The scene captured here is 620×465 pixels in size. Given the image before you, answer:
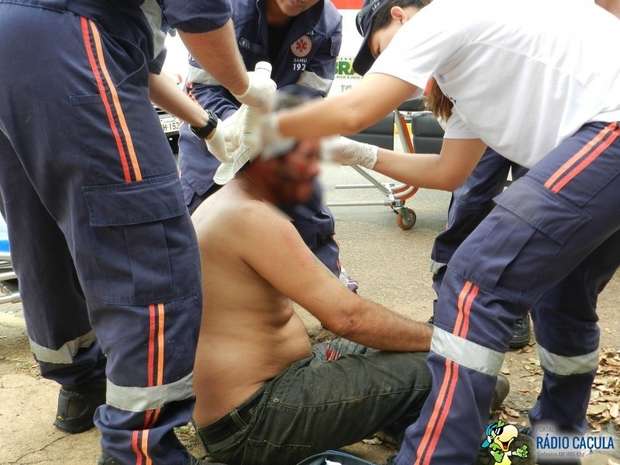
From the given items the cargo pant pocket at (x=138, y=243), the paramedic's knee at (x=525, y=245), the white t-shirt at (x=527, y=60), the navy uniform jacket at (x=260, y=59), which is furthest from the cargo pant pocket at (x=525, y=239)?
the navy uniform jacket at (x=260, y=59)

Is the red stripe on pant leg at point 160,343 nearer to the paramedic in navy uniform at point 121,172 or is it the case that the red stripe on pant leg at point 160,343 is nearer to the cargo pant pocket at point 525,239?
the paramedic in navy uniform at point 121,172

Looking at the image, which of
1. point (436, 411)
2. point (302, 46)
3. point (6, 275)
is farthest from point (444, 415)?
point (6, 275)

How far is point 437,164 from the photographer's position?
6.11 feet

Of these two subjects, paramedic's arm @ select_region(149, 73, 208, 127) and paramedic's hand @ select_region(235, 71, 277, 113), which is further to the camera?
paramedic's arm @ select_region(149, 73, 208, 127)

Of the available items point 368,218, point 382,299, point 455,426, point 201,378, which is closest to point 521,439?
point 455,426

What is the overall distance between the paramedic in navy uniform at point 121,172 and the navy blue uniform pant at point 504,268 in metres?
0.56

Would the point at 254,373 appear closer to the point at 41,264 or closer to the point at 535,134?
the point at 41,264

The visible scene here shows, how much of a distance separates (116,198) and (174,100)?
52cm

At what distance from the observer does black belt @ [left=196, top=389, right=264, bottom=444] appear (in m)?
1.71

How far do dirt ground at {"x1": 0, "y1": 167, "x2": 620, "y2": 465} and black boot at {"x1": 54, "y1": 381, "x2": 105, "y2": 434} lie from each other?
3 centimetres

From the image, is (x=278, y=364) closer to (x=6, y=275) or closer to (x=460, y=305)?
(x=460, y=305)

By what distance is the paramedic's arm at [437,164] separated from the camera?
1.82 meters

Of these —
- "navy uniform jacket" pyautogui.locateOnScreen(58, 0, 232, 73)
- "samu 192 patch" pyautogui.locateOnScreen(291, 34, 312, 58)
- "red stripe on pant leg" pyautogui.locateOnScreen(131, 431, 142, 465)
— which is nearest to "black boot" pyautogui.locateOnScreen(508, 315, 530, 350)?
"samu 192 patch" pyautogui.locateOnScreen(291, 34, 312, 58)

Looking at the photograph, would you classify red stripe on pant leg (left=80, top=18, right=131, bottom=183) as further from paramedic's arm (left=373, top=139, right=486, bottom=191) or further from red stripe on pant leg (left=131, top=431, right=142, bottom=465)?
paramedic's arm (left=373, top=139, right=486, bottom=191)
